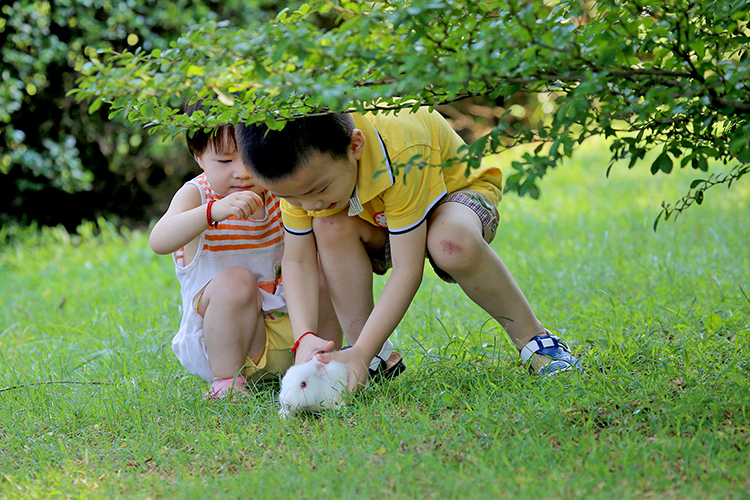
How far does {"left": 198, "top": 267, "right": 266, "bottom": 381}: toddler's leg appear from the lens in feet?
7.16

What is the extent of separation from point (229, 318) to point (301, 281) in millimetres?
255

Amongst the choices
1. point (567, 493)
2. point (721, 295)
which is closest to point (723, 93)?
point (567, 493)

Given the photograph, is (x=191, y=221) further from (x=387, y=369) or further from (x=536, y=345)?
(x=536, y=345)

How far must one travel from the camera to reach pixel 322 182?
1927 millimetres

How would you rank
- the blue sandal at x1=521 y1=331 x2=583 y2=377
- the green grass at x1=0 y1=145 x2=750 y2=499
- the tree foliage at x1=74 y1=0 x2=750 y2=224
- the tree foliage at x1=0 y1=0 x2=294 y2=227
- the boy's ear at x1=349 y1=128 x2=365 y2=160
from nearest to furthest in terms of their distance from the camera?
the tree foliage at x1=74 y1=0 x2=750 y2=224 < the green grass at x1=0 y1=145 x2=750 y2=499 < the boy's ear at x1=349 y1=128 x2=365 y2=160 < the blue sandal at x1=521 y1=331 x2=583 y2=377 < the tree foliage at x1=0 y1=0 x2=294 y2=227

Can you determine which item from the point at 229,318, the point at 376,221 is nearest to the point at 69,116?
the point at 229,318

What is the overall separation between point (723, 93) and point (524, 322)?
2.98 feet

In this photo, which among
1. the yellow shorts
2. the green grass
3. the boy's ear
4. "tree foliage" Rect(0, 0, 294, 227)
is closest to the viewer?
the green grass

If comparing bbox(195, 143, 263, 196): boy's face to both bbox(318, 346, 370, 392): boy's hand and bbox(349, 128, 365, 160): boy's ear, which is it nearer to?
bbox(349, 128, 365, 160): boy's ear

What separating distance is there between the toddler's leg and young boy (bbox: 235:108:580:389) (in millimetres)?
142

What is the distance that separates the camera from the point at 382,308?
6.62 feet

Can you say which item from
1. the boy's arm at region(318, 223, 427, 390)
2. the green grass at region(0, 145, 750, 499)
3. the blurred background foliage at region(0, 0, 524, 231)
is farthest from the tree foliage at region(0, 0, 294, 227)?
the boy's arm at region(318, 223, 427, 390)

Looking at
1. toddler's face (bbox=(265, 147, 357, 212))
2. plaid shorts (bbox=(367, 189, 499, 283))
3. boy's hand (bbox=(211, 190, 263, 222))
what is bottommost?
plaid shorts (bbox=(367, 189, 499, 283))

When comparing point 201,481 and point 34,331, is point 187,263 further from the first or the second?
point 34,331
